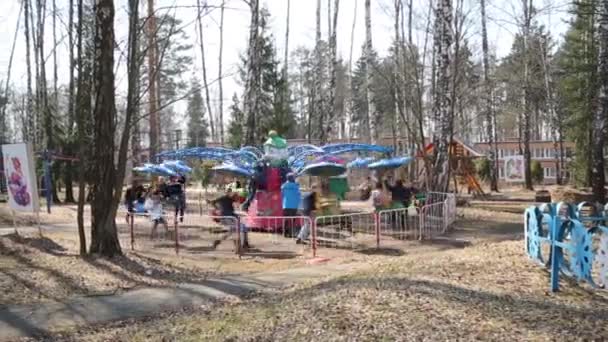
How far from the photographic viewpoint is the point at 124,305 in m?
8.59

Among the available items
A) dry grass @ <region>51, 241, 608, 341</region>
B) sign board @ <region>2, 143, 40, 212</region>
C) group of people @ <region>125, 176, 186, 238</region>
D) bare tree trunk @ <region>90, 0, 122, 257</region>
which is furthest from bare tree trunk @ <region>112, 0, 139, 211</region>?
group of people @ <region>125, 176, 186, 238</region>

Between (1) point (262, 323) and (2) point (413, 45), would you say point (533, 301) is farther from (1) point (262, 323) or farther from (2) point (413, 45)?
(2) point (413, 45)

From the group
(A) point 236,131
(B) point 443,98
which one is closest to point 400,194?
(B) point 443,98

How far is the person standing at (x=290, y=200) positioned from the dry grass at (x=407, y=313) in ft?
24.7

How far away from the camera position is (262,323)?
6.65 m

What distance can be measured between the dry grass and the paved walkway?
0.62 m

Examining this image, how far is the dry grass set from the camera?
5.88 metres

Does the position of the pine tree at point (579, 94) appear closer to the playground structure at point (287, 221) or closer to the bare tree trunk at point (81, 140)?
the playground structure at point (287, 221)

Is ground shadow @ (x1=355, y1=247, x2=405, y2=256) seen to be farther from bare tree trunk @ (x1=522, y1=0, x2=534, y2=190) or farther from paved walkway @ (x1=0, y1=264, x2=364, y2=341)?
bare tree trunk @ (x1=522, y1=0, x2=534, y2=190)

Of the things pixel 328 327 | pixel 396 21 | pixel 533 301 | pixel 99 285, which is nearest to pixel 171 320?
pixel 328 327

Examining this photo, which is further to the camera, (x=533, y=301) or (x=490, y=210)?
(x=490, y=210)

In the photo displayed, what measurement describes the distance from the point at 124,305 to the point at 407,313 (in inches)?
163

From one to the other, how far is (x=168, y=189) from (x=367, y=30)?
1846 cm

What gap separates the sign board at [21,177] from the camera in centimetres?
1442
